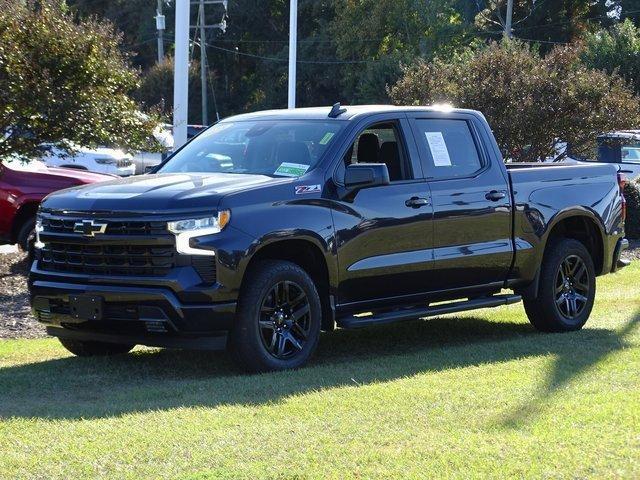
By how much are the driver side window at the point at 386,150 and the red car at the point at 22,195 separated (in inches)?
256

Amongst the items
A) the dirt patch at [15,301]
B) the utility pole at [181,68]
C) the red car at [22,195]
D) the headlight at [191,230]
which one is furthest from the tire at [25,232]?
the headlight at [191,230]

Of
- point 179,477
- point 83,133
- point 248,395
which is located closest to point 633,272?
point 83,133

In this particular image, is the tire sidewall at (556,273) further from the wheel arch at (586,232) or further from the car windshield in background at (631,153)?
the car windshield in background at (631,153)

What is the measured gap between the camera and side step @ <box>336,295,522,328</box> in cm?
895

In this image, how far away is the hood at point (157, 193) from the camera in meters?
8.09

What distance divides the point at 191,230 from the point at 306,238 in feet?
2.93

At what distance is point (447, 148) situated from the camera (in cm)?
993

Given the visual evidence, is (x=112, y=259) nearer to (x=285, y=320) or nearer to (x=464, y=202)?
(x=285, y=320)

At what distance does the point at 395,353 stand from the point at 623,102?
44.0 feet

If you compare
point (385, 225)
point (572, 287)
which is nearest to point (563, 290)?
point (572, 287)

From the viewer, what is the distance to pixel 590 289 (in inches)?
433

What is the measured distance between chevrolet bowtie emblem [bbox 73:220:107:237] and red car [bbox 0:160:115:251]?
7.16 metres

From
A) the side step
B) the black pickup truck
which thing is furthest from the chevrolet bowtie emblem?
the side step

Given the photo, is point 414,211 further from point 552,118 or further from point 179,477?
point 552,118
